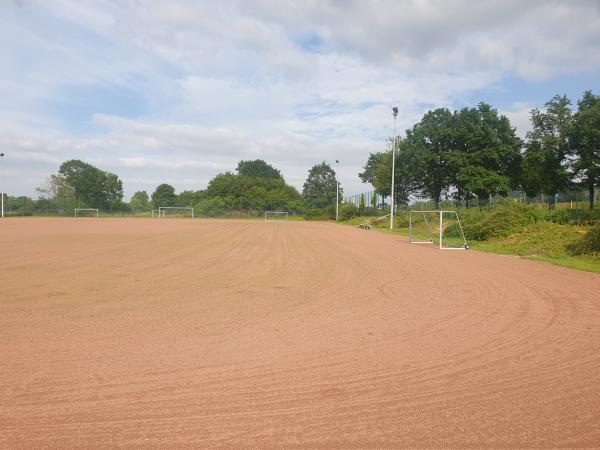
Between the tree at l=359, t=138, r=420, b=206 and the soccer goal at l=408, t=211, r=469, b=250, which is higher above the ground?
the tree at l=359, t=138, r=420, b=206

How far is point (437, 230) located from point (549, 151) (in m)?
19.9

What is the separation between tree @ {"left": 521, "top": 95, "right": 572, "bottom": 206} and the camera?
41594 millimetres

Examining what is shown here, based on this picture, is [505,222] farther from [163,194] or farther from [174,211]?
[163,194]

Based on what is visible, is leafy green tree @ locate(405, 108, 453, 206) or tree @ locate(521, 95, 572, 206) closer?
tree @ locate(521, 95, 572, 206)

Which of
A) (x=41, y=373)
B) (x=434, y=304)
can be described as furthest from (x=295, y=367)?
Answer: (x=434, y=304)

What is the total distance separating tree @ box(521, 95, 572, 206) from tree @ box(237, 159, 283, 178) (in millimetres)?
96723

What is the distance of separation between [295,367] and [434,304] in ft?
12.3

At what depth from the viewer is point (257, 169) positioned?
13688 centimetres

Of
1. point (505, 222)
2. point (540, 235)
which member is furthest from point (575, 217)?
point (540, 235)

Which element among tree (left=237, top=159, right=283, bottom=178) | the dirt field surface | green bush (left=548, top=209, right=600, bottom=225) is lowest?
the dirt field surface

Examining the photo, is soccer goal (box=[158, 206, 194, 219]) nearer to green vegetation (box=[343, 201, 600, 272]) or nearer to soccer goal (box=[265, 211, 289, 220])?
soccer goal (box=[265, 211, 289, 220])

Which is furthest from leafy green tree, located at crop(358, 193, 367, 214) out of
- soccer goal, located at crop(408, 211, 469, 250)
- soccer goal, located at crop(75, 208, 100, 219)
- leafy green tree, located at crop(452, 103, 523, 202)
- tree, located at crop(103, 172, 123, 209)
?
tree, located at crop(103, 172, 123, 209)

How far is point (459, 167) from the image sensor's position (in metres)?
49.7

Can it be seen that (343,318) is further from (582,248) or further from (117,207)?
(117,207)
